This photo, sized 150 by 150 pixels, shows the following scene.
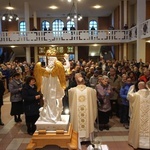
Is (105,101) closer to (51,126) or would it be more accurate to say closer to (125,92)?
(125,92)

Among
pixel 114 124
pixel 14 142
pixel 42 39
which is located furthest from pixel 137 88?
pixel 42 39

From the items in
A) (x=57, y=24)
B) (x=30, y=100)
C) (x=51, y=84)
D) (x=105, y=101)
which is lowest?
(x=105, y=101)

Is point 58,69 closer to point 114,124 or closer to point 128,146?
point 128,146

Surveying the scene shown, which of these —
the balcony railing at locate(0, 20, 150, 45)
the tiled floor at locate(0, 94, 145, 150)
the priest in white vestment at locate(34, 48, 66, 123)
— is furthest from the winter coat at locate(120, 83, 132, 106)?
the balcony railing at locate(0, 20, 150, 45)

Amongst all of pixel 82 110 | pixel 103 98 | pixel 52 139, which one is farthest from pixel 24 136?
pixel 52 139

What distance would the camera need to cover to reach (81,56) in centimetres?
2834

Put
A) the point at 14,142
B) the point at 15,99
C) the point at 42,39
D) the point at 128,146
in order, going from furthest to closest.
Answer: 1. the point at 42,39
2. the point at 15,99
3. the point at 14,142
4. the point at 128,146

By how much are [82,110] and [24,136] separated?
1.74 meters

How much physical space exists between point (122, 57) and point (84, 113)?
15.5 metres

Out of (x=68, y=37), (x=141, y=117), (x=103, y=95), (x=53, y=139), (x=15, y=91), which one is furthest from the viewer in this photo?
(x=68, y=37)

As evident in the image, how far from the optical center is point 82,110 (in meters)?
5.67

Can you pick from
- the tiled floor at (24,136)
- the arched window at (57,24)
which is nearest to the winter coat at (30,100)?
the tiled floor at (24,136)

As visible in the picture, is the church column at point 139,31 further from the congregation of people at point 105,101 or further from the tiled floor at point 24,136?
the tiled floor at point 24,136

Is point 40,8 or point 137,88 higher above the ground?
point 40,8
